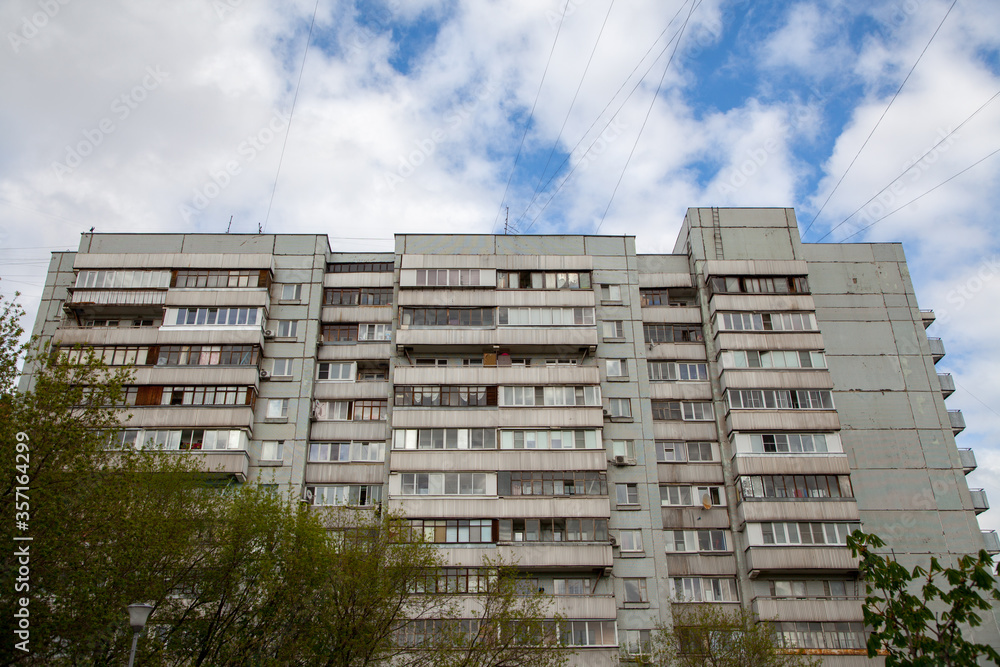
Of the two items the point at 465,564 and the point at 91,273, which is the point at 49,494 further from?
the point at 91,273

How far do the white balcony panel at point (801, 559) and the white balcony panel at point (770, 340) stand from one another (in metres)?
13.2

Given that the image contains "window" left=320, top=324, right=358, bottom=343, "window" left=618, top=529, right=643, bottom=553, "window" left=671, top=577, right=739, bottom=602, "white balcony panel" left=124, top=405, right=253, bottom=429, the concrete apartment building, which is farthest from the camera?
"window" left=320, top=324, right=358, bottom=343

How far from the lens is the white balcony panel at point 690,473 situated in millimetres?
49594

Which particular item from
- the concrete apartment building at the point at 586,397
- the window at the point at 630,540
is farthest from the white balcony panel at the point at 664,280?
the window at the point at 630,540

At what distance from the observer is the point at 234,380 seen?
5041 centimetres

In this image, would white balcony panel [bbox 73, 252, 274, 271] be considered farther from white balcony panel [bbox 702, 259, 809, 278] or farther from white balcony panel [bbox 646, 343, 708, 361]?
white balcony panel [bbox 702, 259, 809, 278]

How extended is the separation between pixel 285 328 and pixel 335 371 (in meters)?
4.57

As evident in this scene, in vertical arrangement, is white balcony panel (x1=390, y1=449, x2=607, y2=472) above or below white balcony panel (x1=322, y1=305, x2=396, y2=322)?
below

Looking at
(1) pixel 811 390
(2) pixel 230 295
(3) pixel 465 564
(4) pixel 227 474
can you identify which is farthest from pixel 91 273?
(1) pixel 811 390

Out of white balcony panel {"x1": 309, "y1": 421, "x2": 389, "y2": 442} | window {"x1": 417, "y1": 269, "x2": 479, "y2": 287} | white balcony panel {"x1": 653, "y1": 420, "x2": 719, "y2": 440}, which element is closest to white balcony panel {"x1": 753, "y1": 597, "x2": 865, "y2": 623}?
white balcony panel {"x1": 653, "y1": 420, "x2": 719, "y2": 440}

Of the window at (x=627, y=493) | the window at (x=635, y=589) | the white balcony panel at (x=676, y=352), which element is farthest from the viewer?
the white balcony panel at (x=676, y=352)

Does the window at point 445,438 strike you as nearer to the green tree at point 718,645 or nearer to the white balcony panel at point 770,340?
the green tree at point 718,645

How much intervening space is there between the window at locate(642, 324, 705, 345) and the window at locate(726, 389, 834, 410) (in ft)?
18.5

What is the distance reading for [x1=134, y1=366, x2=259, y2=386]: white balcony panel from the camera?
50.3m
